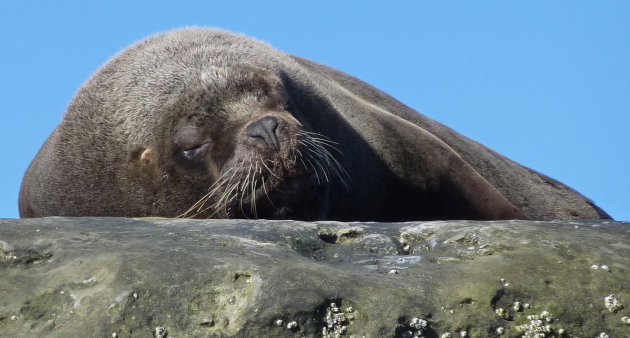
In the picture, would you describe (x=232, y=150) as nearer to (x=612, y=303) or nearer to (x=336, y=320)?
(x=336, y=320)

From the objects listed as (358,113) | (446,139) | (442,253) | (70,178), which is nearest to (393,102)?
(446,139)

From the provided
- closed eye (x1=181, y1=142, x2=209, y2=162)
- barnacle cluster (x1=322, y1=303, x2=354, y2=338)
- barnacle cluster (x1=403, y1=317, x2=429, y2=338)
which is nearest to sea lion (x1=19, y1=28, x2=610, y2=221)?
closed eye (x1=181, y1=142, x2=209, y2=162)

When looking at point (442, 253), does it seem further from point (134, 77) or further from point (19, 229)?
point (134, 77)

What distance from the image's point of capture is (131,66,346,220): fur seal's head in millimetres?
6824

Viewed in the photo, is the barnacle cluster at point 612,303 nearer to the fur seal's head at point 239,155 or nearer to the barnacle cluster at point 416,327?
the barnacle cluster at point 416,327

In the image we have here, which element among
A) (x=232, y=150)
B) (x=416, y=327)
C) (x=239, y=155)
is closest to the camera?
(x=416, y=327)

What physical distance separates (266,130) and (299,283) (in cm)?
318

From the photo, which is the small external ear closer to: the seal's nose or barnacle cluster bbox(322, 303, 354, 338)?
the seal's nose

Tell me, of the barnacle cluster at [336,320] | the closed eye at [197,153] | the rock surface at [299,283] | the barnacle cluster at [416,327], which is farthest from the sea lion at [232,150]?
the barnacle cluster at [416,327]

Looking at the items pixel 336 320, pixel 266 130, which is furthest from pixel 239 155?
pixel 336 320

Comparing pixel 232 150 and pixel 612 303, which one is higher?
pixel 232 150

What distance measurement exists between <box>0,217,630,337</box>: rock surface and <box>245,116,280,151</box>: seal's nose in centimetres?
223

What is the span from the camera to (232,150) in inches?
278

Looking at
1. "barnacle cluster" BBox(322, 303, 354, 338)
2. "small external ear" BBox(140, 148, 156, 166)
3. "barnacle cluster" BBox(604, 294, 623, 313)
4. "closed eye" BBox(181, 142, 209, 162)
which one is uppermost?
"closed eye" BBox(181, 142, 209, 162)
